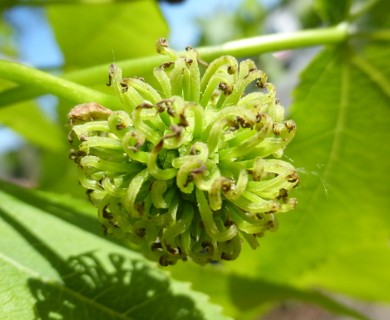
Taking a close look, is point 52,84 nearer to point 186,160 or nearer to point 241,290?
point 186,160

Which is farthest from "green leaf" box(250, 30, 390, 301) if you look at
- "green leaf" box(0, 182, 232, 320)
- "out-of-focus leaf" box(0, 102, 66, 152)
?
"out-of-focus leaf" box(0, 102, 66, 152)

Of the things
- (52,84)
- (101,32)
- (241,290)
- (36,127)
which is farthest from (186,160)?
(36,127)

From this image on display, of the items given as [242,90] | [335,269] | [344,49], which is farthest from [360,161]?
[242,90]

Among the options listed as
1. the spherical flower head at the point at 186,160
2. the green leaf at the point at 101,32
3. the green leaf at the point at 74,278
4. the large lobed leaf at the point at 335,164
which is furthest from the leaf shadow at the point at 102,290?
the green leaf at the point at 101,32

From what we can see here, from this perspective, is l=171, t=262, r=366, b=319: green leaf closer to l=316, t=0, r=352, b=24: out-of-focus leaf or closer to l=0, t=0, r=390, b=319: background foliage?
l=0, t=0, r=390, b=319: background foliage

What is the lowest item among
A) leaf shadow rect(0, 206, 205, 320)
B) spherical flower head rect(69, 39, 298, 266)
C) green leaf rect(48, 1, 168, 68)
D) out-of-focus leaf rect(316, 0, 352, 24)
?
leaf shadow rect(0, 206, 205, 320)

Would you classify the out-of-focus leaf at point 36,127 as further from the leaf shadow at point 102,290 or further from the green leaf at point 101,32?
the leaf shadow at point 102,290
